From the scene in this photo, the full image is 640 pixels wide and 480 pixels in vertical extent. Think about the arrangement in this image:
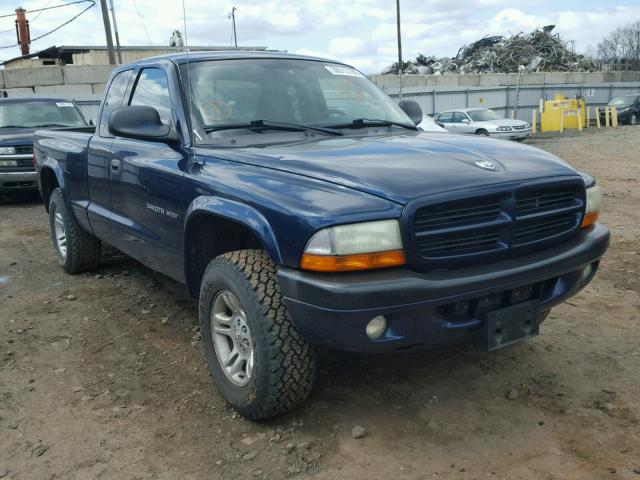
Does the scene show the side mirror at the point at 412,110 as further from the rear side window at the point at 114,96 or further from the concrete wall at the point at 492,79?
the concrete wall at the point at 492,79

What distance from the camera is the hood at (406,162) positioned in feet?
8.45

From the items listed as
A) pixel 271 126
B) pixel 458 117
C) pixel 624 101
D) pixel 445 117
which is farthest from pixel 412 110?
pixel 624 101

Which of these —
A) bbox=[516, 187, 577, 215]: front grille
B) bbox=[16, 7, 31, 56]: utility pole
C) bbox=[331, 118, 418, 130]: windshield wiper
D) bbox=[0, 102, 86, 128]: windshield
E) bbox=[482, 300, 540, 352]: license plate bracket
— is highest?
bbox=[16, 7, 31, 56]: utility pole

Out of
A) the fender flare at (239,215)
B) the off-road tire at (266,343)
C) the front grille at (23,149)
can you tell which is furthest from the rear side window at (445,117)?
the off-road tire at (266,343)

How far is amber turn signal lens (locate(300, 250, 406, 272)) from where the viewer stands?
2439 mm

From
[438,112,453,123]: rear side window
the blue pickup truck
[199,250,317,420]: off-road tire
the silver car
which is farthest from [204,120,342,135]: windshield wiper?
[438,112,453,123]: rear side window

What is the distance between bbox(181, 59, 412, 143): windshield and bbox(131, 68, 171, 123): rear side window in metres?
0.20

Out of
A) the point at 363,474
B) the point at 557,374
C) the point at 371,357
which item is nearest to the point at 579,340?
the point at 557,374

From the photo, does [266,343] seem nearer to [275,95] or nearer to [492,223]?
[492,223]

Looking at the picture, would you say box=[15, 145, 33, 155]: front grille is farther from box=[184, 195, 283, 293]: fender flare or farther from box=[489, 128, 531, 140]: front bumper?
box=[489, 128, 531, 140]: front bumper

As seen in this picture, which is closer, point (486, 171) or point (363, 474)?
point (363, 474)

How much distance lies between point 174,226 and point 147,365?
916mm

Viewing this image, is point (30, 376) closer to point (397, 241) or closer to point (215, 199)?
point (215, 199)

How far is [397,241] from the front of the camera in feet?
8.06
